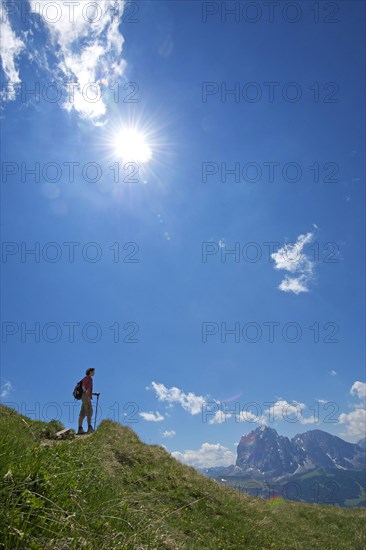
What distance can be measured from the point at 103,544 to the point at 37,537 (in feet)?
2.44

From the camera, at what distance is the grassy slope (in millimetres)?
3924

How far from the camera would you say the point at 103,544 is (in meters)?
3.98

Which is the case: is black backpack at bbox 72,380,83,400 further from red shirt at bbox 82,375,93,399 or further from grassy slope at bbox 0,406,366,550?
grassy slope at bbox 0,406,366,550

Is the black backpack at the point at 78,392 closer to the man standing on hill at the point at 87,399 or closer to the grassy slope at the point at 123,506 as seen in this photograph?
the man standing on hill at the point at 87,399

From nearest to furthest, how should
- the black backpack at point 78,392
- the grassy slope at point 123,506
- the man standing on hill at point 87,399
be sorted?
the grassy slope at point 123,506 < the man standing on hill at point 87,399 < the black backpack at point 78,392

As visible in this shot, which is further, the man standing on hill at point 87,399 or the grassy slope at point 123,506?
the man standing on hill at point 87,399

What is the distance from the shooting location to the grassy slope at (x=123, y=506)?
3924mm

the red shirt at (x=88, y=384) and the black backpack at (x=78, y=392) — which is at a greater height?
the red shirt at (x=88, y=384)

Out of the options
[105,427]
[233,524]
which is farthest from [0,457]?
[105,427]

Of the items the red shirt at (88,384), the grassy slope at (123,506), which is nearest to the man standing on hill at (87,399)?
the red shirt at (88,384)

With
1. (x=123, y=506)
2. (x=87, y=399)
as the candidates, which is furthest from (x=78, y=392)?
(x=123, y=506)

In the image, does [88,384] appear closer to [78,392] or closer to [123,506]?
[78,392]

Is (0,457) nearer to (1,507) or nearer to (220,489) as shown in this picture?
(1,507)

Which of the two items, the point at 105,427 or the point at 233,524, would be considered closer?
the point at 233,524
